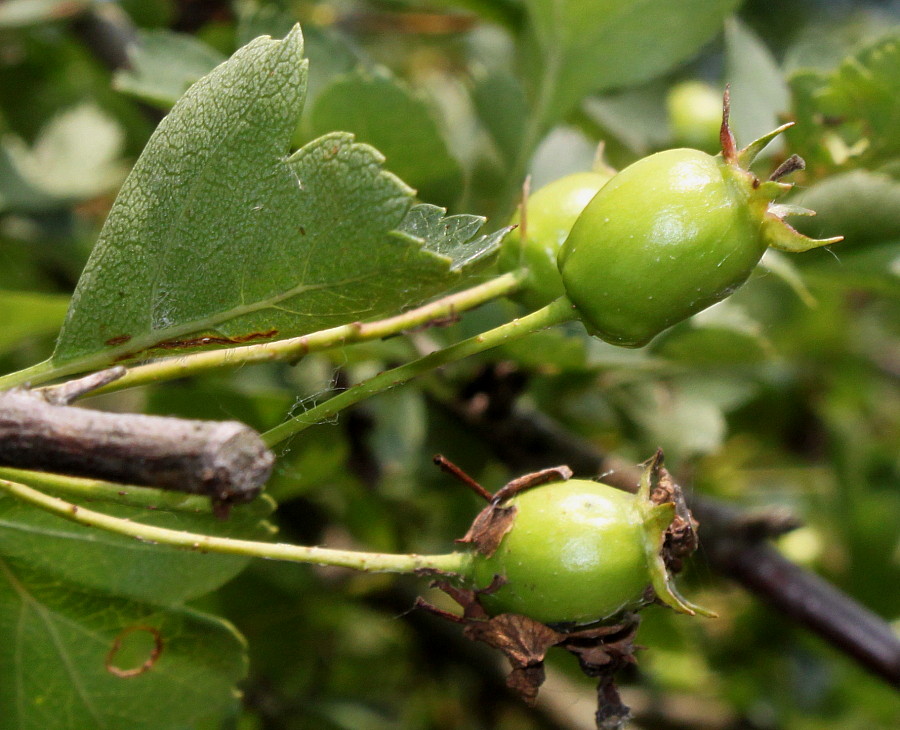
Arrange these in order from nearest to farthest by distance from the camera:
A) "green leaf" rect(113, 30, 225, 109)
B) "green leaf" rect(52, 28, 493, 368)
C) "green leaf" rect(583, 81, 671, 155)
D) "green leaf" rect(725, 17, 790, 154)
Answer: "green leaf" rect(52, 28, 493, 368)
"green leaf" rect(113, 30, 225, 109)
"green leaf" rect(725, 17, 790, 154)
"green leaf" rect(583, 81, 671, 155)

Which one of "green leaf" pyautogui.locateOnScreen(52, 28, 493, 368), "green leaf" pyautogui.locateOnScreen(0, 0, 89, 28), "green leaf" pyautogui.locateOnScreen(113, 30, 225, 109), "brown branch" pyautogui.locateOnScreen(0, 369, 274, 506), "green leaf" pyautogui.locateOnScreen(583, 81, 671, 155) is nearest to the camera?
"brown branch" pyautogui.locateOnScreen(0, 369, 274, 506)

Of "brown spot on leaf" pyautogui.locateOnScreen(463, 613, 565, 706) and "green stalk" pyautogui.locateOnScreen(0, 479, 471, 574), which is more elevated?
"green stalk" pyautogui.locateOnScreen(0, 479, 471, 574)

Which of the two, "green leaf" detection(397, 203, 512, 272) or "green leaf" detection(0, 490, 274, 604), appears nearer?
"green leaf" detection(397, 203, 512, 272)

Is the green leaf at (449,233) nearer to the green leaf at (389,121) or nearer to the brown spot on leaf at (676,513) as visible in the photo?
the brown spot on leaf at (676,513)

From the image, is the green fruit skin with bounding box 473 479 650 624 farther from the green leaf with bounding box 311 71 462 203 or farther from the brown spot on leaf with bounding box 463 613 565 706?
the green leaf with bounding box 311 71 462 203

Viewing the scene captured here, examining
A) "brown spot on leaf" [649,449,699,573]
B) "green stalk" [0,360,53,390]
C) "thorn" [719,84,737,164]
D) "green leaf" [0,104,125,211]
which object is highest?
"thorn" [719,84,737,164]

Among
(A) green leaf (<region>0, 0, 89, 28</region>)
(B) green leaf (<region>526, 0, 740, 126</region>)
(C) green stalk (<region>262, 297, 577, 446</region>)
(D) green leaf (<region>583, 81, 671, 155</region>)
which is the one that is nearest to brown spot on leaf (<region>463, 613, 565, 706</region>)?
(C) green stalk (<region>262, 297, 577, 446</region>)

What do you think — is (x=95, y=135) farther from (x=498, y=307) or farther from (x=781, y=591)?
(x=781, y=591)
